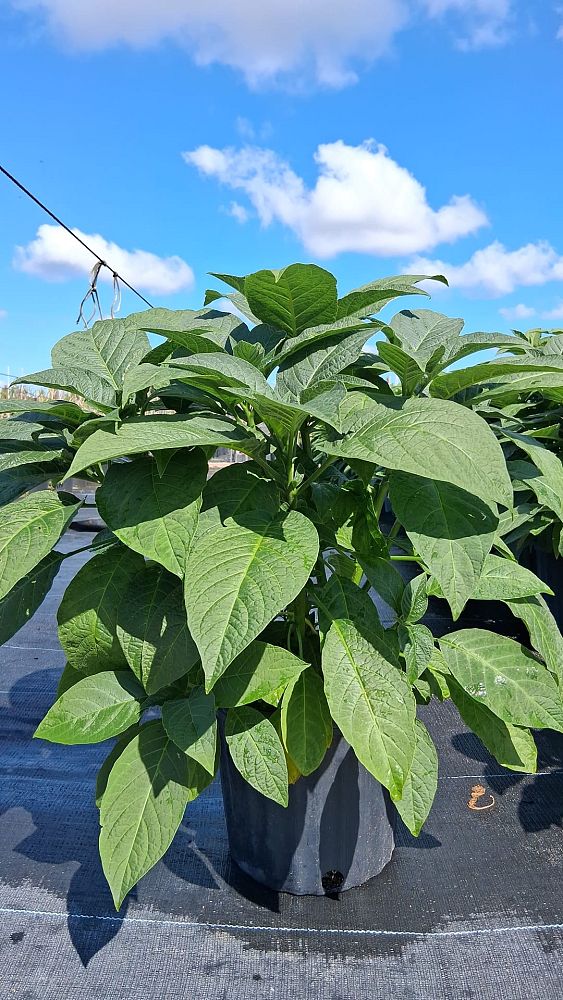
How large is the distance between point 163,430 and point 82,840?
91 cm

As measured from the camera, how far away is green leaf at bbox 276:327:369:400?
856mm

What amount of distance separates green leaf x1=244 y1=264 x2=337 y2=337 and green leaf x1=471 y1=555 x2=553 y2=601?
0.41 meters

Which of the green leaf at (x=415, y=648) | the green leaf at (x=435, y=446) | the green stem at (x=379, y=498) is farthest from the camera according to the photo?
the green stem at (x=379, y=498)

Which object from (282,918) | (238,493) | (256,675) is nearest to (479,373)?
(238,493)

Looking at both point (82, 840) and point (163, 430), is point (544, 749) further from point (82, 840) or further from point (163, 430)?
point (163, 430)

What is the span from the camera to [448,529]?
0.78m

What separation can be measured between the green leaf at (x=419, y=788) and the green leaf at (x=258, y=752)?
0.16m

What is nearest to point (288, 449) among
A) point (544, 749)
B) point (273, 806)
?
point (273, 806)

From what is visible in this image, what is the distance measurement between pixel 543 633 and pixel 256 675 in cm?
42

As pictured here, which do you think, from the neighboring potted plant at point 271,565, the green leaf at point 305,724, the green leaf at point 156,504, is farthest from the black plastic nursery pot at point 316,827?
the green leaf at point 156,504

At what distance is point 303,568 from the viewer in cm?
73

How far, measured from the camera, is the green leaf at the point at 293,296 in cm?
88

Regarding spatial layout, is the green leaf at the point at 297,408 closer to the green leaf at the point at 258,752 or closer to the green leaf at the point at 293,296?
the green leaf at the point at 293,296

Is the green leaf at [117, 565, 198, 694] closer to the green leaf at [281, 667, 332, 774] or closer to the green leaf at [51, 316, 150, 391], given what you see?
the green leaf at [281, 667, 332, 774]
